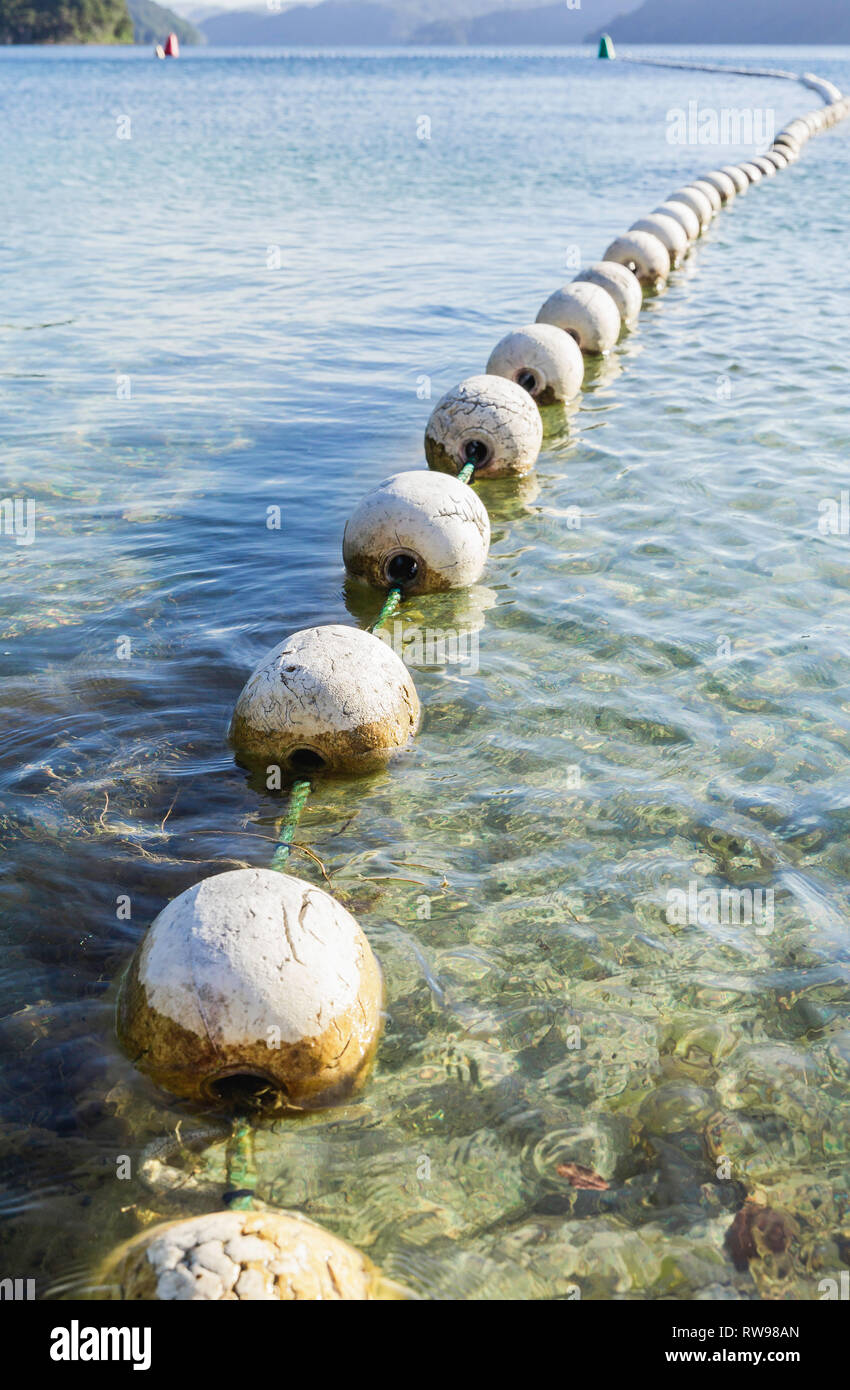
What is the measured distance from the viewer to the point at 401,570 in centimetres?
716

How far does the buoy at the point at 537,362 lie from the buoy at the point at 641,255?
19.1ft

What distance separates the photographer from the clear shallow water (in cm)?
343

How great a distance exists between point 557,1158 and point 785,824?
6.77ft

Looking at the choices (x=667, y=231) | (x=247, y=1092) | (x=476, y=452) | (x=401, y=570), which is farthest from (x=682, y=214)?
(x=247, y=1092)

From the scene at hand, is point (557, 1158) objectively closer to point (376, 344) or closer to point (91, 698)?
point (91, 698)

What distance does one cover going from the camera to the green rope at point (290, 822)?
15.3 ft

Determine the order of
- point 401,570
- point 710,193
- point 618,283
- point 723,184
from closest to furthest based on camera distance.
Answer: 1. point 401,570
2. point 618,283
3. point 710,193
4. point 723,184

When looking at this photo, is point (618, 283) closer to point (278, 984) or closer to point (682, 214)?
point (682, 214)

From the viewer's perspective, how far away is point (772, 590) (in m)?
7.12

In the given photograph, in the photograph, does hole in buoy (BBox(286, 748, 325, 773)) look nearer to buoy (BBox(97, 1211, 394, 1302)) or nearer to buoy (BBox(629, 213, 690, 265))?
buoy (BBox(97, 1211, 394, 1302))

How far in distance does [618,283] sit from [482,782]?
394 inches

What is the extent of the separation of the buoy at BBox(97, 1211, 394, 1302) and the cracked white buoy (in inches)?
694

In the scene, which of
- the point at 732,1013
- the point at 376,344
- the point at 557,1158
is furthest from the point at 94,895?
the point at 376,344
